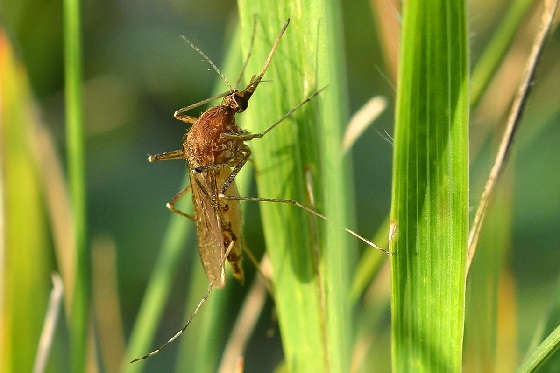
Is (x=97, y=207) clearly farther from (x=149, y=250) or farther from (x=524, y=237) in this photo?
(x=524, y=237)

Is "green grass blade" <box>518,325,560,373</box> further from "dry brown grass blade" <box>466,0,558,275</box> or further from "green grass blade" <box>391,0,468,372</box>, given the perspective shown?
"dry brown grass blade" <box>466,0,558,275</box>

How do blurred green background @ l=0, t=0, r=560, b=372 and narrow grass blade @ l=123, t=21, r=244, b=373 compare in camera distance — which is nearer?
narrow grass blade @ l=123, t=21, r=244, b=373

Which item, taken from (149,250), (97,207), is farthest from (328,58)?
(97,207)

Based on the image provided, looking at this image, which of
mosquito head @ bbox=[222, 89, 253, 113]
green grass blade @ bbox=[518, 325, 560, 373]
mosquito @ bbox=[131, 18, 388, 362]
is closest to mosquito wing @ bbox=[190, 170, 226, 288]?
mosquito @ bbox=[131, 18, 388, 362]

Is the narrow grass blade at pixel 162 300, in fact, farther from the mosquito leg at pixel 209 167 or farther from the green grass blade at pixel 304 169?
the green grass blade at pixel 304 169

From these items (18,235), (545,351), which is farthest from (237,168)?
(545,351)

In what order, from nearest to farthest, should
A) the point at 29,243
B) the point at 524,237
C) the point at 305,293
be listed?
the point at 305,293, the point at 29,243, the point at 524,237
